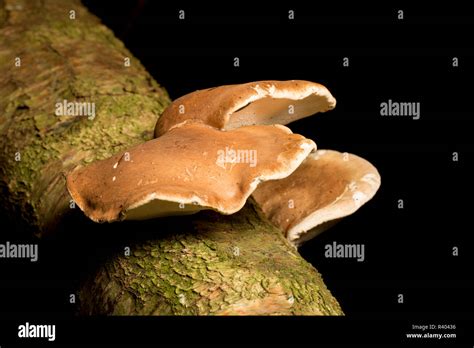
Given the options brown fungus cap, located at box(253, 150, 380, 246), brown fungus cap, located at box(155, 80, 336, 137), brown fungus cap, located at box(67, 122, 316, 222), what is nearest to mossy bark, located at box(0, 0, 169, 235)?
brown fungus cap, located at box(155, 80, 336, 137)

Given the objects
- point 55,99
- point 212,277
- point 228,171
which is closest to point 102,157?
point 55,99

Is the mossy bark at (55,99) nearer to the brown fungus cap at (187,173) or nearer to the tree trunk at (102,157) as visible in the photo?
the tree trunk at (102,157)

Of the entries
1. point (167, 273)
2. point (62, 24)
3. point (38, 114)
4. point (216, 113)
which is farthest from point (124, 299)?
point (62, 24)

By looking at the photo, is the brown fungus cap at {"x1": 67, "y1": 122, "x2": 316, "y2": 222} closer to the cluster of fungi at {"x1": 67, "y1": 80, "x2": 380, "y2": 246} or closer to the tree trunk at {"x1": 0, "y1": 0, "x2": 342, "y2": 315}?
the cluster of fungi at {"x1": 67, "y1": 80, "x2": 380, "y2": 246}

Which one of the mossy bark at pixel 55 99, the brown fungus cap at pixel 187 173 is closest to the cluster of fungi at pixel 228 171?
the brown fungus cap at pixel 187 173

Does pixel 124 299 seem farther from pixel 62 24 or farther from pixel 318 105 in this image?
pixel 62 24

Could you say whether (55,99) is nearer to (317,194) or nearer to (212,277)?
(317,194)

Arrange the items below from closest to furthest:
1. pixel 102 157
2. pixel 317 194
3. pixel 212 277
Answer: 1. pixel 212 277
2. pixel 102 157
3. pixel 317 194
